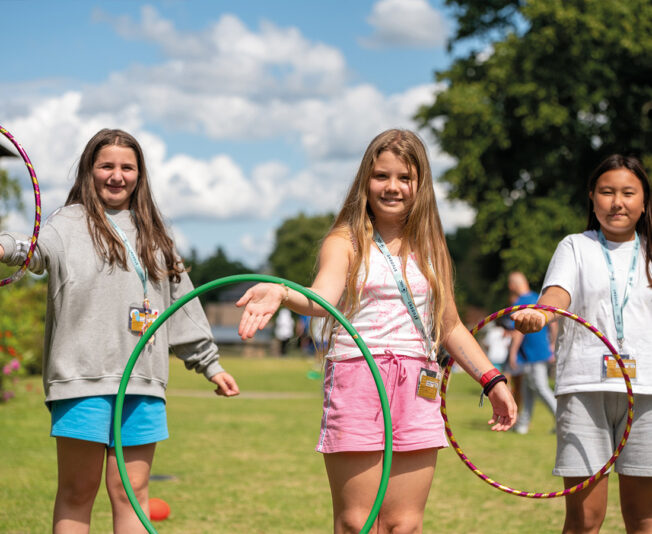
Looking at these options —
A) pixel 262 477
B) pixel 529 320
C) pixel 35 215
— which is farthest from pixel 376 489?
pixel 262 477

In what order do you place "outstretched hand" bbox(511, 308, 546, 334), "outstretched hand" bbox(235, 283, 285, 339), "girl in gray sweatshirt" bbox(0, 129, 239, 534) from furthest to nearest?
"outstretched hand" bbox(511, 308, 546, 334) < "girl in gray sweatshirt" bbox(0, 129, 239, 534) < "outstretched hand" bbox(235, 283, 285, 339)

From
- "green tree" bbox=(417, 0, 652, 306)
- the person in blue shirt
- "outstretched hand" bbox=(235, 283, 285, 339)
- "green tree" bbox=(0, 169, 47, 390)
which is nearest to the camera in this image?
"outstretched hand" bbox=(235, 283, 285, 339)

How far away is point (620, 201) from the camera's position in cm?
454

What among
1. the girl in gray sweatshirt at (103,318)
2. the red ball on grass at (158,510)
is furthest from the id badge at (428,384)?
the red ball on grass at (158,510)

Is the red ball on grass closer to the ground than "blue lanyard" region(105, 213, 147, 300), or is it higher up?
A: closer to the ground

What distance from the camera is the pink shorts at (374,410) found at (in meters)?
3.79

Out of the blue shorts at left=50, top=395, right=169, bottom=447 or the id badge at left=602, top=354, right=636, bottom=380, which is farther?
the id badge at left=602, top=354, right=636, bottom=380

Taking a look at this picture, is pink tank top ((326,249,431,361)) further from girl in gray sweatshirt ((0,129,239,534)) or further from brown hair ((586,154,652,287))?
brown hair ((586,154,652,287))

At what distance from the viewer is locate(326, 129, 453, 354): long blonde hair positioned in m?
3.99

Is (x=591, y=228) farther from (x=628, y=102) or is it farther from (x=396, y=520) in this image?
(x=628, y=102)

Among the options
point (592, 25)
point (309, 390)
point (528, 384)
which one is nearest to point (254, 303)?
point (528, 384)

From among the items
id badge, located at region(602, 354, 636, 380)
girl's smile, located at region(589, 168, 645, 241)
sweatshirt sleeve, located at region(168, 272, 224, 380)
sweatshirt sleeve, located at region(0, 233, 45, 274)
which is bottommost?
id badge, located at region(602, 354, 636, 380)

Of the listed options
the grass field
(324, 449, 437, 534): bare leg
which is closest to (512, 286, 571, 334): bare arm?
(324, 449, 437, 534): bare leg

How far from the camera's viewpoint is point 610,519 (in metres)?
6.89
